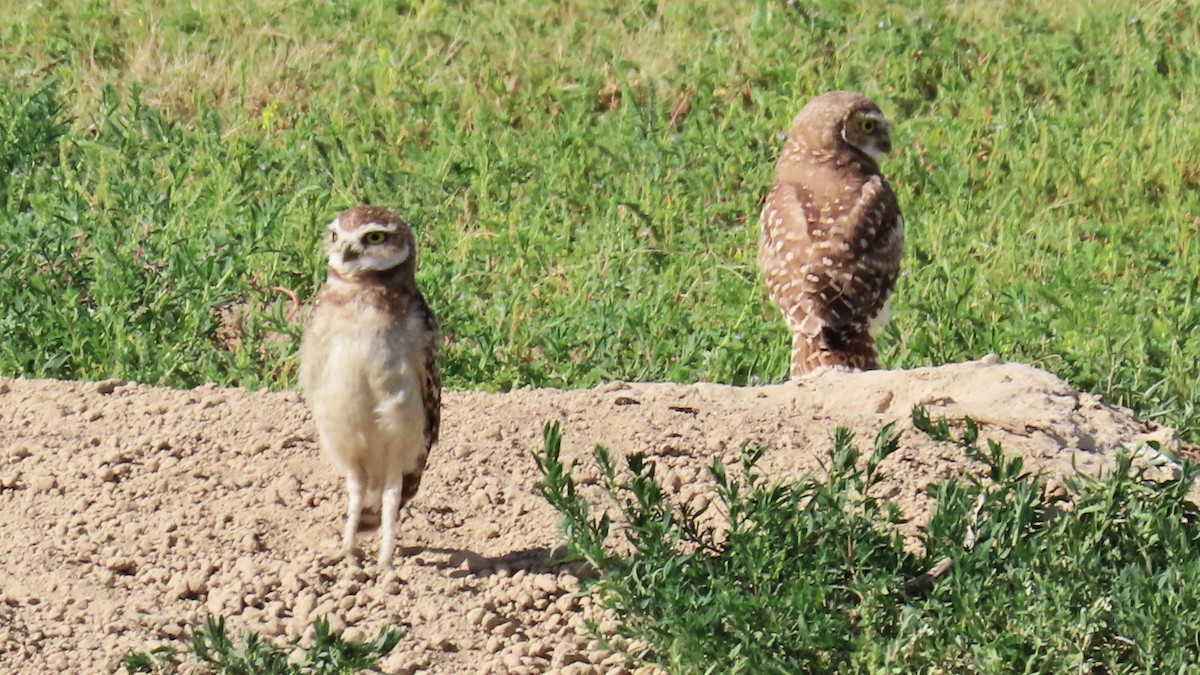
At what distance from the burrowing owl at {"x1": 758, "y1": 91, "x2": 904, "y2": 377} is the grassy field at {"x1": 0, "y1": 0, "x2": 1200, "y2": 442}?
0.43 metres

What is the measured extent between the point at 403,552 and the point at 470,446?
71 centimetres

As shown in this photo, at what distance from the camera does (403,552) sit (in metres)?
5.69

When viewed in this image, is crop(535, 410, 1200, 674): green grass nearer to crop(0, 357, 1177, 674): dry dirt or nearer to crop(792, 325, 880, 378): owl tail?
crop(0, 357, 1177, 674): dry dirt

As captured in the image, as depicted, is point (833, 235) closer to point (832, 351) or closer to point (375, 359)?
point (832, 351)

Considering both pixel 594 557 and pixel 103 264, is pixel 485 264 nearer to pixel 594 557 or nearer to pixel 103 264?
pixel 103 264

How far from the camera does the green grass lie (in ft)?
15.4

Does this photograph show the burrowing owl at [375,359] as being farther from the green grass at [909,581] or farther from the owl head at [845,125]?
the owl head at [845,125]

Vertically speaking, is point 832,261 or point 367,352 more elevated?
point 367,352

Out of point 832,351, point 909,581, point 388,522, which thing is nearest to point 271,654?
point 388,522

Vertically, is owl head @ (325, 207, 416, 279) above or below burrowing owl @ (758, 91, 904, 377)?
above

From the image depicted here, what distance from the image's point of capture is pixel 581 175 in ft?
32.5

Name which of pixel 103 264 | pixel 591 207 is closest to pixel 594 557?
pixel 103 264

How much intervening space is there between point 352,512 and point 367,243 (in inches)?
33.0

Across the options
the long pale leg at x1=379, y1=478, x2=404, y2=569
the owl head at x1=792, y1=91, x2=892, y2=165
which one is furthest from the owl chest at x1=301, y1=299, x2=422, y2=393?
the owl head at x1=792, y1=91, x2=892, y2=165
